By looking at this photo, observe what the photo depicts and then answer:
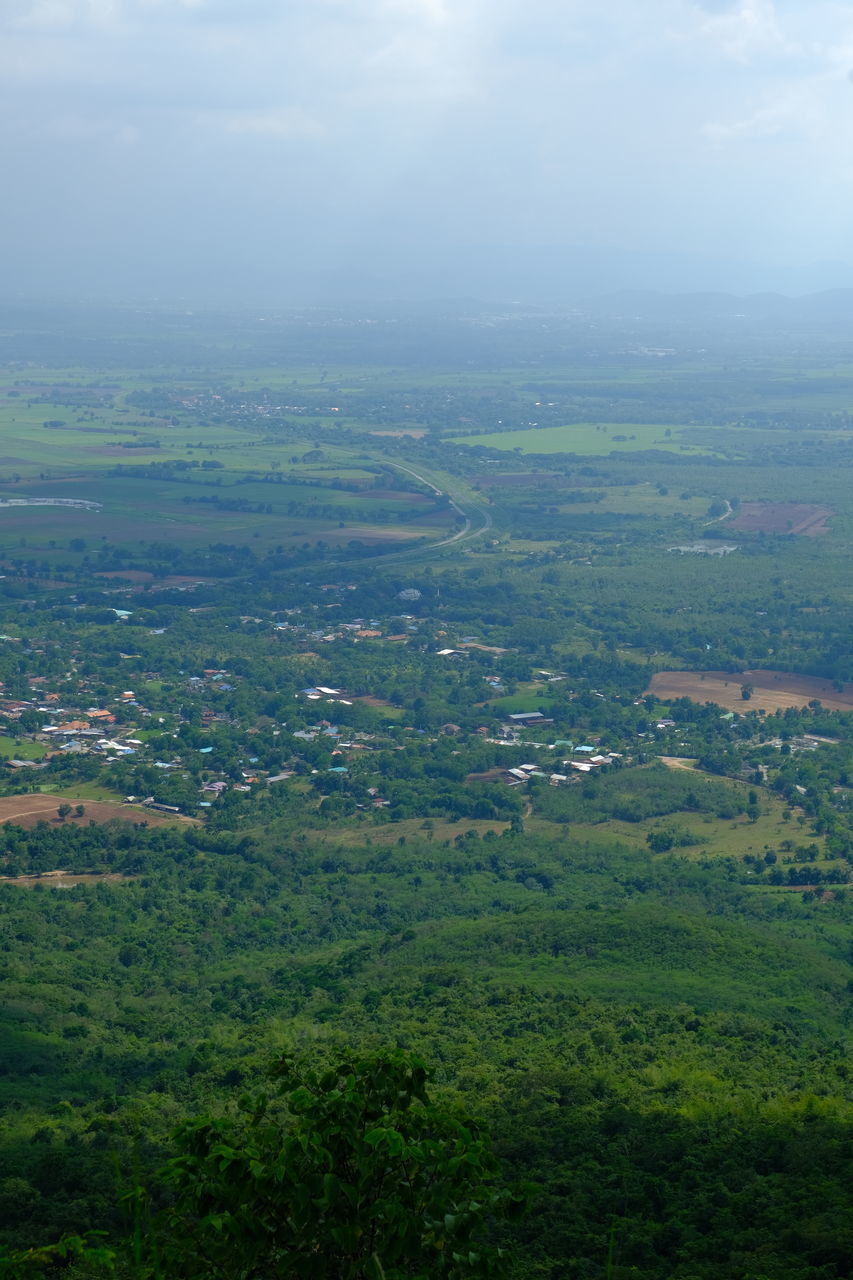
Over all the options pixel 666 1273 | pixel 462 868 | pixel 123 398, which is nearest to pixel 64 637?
pixel 462 868

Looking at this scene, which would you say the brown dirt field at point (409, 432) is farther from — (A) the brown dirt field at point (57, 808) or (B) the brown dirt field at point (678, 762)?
(A) the brown dirt field at point (57, 808)

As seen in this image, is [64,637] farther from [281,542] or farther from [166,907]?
[166,907]

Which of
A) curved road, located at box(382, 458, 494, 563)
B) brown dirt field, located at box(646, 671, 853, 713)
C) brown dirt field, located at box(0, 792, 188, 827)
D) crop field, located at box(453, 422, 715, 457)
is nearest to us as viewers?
brown dirt field, located at box(0, 792, 188, 827)

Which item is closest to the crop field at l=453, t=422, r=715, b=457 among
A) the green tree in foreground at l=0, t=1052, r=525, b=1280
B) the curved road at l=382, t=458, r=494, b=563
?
the curved road at l=382, t=458, r=494, b=563

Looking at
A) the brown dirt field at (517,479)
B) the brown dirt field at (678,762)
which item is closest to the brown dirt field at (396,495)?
the brown dirt field at (517,479)

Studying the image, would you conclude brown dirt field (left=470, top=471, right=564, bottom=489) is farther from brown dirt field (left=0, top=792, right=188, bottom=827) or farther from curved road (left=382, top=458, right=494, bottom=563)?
brown dirt field (left=0, top=792, right=188, bottom=827)

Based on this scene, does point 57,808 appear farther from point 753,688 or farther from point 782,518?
point 782,518

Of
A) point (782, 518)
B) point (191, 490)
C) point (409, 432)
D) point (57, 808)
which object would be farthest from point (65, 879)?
point (409, 432)
